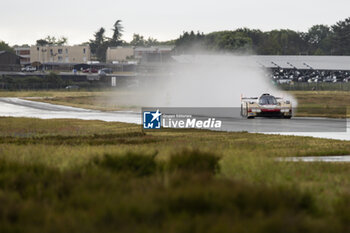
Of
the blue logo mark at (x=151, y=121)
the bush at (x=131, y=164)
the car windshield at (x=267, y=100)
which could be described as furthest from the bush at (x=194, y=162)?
the car windshield at (x=267, y=100)

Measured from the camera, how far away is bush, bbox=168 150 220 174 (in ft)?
45.4

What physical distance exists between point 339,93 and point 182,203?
269 feet

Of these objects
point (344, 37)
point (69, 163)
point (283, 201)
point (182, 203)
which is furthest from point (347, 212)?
point (344, 37)

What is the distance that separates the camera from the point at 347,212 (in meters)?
10.5

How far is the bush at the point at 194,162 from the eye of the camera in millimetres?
13840

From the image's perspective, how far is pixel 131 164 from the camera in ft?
47.2

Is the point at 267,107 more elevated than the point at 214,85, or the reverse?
the point at 214,85

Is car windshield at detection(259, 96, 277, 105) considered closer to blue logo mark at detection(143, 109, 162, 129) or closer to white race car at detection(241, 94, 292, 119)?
white race car at detection(241, 94, 292, 119)

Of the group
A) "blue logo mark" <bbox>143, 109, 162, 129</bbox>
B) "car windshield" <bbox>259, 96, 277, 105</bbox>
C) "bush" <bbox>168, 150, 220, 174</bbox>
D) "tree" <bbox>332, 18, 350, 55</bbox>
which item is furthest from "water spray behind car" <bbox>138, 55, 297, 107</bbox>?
"tree" <bbox>332, 18, 350, 55</bbox>

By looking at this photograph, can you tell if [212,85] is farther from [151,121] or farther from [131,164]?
[131,164]

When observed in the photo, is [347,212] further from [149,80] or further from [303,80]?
[149,80]

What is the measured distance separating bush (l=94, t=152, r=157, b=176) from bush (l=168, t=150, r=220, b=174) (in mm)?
496

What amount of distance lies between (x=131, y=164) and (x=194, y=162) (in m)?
1.50

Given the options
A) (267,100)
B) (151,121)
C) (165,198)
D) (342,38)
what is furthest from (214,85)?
(342,38)
